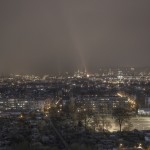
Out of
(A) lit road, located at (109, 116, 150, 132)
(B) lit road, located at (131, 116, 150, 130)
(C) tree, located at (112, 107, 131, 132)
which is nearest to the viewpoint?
(A) lit road, located at (109, 116, 150, 132)

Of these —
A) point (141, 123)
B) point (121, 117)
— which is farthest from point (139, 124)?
point (121, 117)

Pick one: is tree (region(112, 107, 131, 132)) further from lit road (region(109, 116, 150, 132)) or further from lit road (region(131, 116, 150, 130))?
lit road (region(131, 116, 150, 130))

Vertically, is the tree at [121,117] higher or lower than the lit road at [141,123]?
higher

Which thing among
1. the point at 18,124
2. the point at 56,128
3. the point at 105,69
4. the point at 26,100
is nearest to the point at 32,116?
the point at 18,124

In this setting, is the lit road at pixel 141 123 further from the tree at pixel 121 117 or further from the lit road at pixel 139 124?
the tree at pixel 121 117

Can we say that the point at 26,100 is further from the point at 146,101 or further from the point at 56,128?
the point at 56,128

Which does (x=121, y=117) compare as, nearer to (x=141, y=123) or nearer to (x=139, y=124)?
(x=139, y=124)

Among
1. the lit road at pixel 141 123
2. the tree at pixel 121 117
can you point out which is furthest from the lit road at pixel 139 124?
the tree at pixel 121 117

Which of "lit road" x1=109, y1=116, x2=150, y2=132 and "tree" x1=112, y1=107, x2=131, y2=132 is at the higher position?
"tree" x1=112, y1=107, x2=131, y2=132

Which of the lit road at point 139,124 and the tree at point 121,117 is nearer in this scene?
the lit road at point 139,124

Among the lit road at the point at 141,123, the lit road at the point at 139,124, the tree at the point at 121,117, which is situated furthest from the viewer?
the tree at the point at 121,117

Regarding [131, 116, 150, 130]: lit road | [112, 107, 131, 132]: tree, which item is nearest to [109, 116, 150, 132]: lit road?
[131, 116, 150, 130]: lit road
